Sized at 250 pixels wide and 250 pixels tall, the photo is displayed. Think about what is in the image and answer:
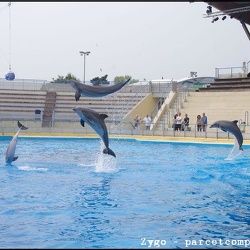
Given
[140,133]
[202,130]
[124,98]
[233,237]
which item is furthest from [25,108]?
[233,237]

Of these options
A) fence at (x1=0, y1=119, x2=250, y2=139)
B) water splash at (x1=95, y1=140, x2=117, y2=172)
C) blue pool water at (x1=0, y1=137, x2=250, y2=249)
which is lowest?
blue pool water at (x1=0, y1=137, x2=250, y2=249)

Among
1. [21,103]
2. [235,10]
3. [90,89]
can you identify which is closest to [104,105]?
[21,103]

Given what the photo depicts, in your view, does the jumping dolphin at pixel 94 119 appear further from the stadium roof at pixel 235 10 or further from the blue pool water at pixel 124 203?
the stadium roof at pixel 235 10

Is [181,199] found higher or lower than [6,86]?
lower

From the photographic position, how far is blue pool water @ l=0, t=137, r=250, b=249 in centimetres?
502

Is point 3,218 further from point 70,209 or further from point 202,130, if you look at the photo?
point 202,130

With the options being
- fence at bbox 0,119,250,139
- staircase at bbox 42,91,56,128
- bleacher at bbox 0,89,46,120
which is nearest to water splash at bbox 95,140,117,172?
fence at bbox 0,119,250,139

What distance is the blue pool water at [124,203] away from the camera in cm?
502

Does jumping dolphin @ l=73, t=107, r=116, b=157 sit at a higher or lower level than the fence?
higher

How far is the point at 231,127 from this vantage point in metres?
11.9

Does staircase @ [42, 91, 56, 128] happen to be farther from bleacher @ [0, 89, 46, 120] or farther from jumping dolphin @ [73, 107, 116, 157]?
jumping dolphin @ [73, 107, 116, 157]

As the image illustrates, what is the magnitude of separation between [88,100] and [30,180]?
20026mm

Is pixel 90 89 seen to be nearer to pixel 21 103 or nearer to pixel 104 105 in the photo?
pixel 104 105

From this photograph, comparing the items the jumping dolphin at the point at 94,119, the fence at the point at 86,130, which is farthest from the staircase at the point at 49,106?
the jumping dolphin at the point at 94,119
